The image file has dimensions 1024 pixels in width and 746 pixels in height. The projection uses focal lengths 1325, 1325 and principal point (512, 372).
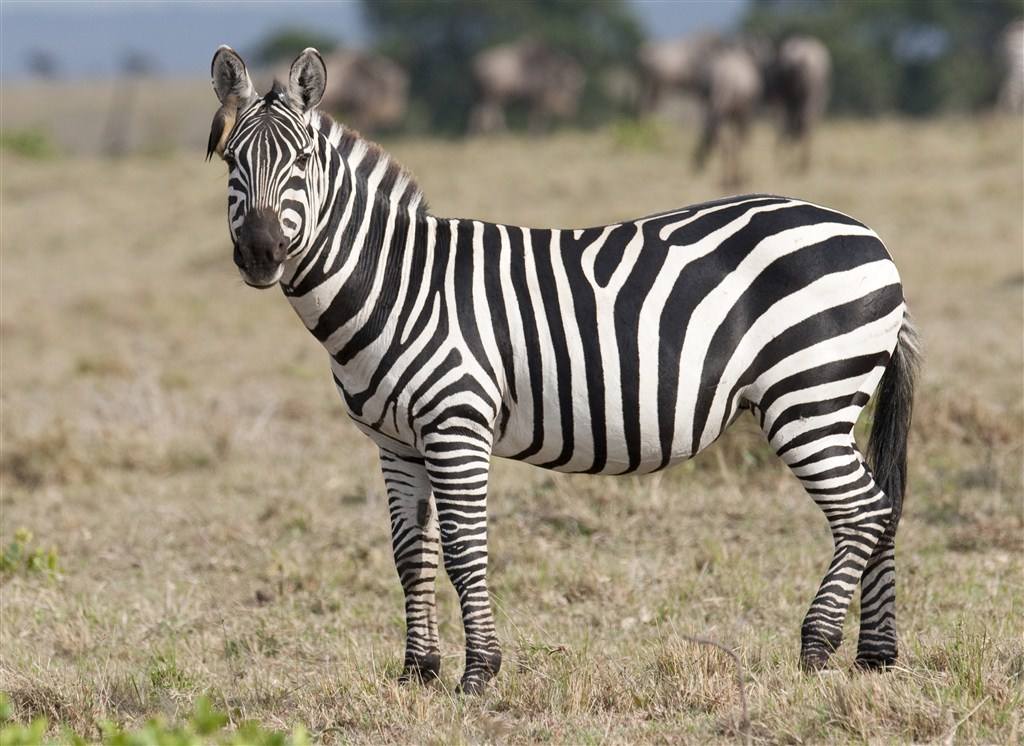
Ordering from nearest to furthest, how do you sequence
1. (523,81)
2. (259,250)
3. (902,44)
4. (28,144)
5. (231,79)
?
1. (259,250)
2. (231,79)
3. (28,144)
4. (523,81)
5. (902,44)

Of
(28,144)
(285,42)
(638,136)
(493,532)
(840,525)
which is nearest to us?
(840,525)

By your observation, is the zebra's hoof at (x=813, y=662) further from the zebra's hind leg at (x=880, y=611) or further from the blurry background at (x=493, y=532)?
the zebra's hind leg at (x=880, y=611)

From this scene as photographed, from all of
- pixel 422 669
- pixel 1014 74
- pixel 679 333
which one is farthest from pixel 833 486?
pixel 1014 74

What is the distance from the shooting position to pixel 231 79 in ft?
14.7

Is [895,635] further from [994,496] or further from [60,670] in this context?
[60,670]

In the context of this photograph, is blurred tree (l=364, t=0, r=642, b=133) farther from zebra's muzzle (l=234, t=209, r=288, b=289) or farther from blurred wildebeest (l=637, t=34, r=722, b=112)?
zebra's muzzle (l=234, t=209, r=288, b=289)

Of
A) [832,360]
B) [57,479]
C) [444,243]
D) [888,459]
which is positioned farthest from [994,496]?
[57,479]

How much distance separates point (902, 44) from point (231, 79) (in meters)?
56.5

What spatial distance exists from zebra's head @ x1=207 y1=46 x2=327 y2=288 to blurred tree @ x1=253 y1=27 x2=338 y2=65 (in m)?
66.0

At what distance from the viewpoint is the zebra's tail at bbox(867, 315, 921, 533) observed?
194 inches

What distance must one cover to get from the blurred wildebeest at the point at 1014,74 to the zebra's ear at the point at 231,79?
23.9 metres

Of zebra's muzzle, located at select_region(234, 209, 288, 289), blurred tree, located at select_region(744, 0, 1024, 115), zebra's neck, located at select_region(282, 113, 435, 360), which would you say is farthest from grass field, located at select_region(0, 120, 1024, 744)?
blurred tree, located at select_region(744, 0, 1024, 115)

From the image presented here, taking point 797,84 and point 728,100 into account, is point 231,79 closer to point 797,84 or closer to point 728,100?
point 728,100

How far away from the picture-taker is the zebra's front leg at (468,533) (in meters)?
4.47
